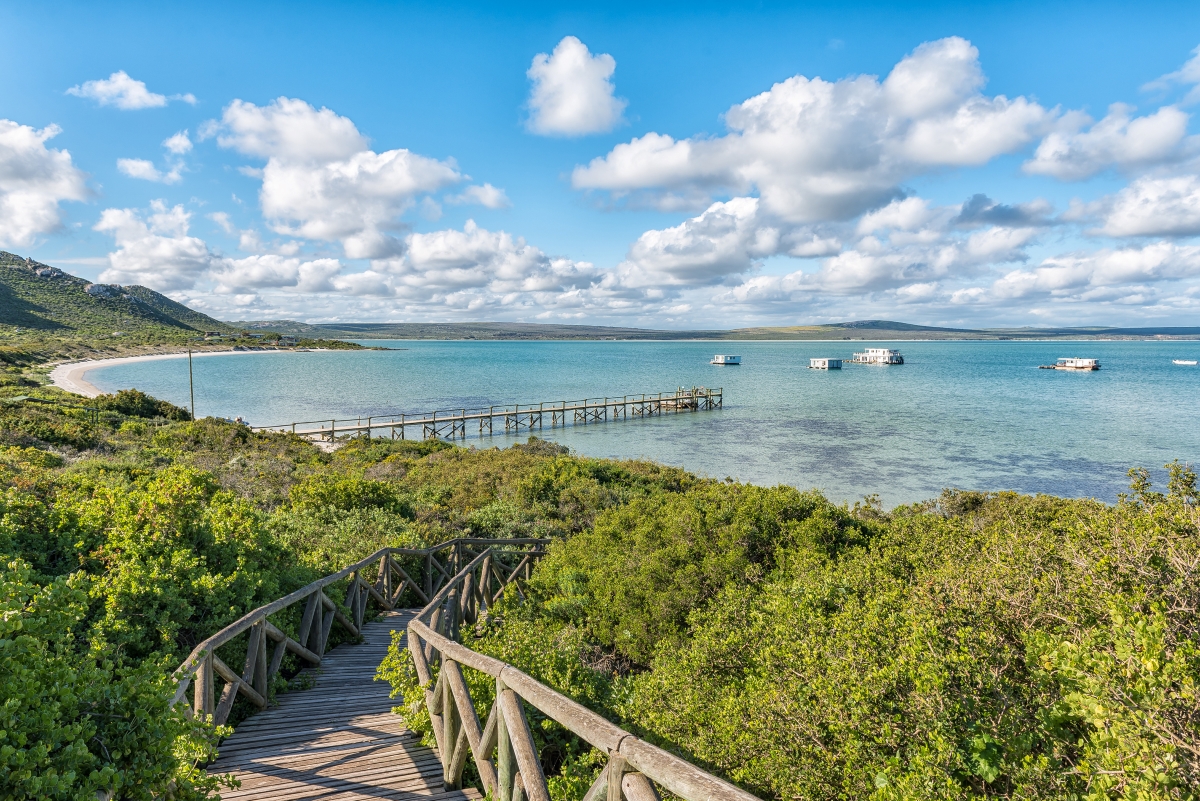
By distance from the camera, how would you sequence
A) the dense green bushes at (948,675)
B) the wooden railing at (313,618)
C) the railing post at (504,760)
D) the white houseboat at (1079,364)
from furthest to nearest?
the white houseboat at (1079,364) → the wooden railing at (313,618) → the railing post at (504,760) → the dense green bushes at (948,675)

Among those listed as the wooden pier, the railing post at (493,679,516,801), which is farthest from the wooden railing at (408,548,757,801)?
the wooden pier

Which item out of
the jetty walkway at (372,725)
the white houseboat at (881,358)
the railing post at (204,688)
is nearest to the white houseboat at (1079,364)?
the white houseboat at (881,358)

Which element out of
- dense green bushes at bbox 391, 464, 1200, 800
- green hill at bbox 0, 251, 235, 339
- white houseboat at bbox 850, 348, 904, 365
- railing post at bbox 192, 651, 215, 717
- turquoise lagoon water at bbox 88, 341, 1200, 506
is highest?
green hill at bbox 0, 251, 235, 339

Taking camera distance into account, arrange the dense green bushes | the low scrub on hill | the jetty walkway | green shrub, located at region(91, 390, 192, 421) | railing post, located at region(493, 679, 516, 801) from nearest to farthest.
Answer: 1. the dense green bushes
2. the low scrub on hill
3. the jetty walkway
4. railing post, located at region(493, 679, 516, 801)
5. green shrub, located at region(91, 390, 192, 421)

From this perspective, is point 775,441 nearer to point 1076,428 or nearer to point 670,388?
point 1076,428

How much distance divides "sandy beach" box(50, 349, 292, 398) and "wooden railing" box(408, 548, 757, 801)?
43961 millimetres

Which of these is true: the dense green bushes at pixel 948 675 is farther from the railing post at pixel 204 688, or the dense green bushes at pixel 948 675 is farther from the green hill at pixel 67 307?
the green hill at pixel 67 307

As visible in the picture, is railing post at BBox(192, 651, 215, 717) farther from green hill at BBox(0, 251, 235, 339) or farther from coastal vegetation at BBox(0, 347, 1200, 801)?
green hill at BBox(0, 251, 235, 339)

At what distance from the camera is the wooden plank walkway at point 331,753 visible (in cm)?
403

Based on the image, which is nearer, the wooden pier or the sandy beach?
the wooden pier

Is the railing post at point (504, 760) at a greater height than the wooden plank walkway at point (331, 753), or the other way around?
the railing post at point (504, 760)

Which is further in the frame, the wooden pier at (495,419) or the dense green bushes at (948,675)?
the wooden pier at (495,419)

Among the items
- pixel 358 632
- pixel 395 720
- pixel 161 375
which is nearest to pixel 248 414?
pixel 161 375

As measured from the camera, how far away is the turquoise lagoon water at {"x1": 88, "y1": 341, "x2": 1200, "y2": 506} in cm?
2803
